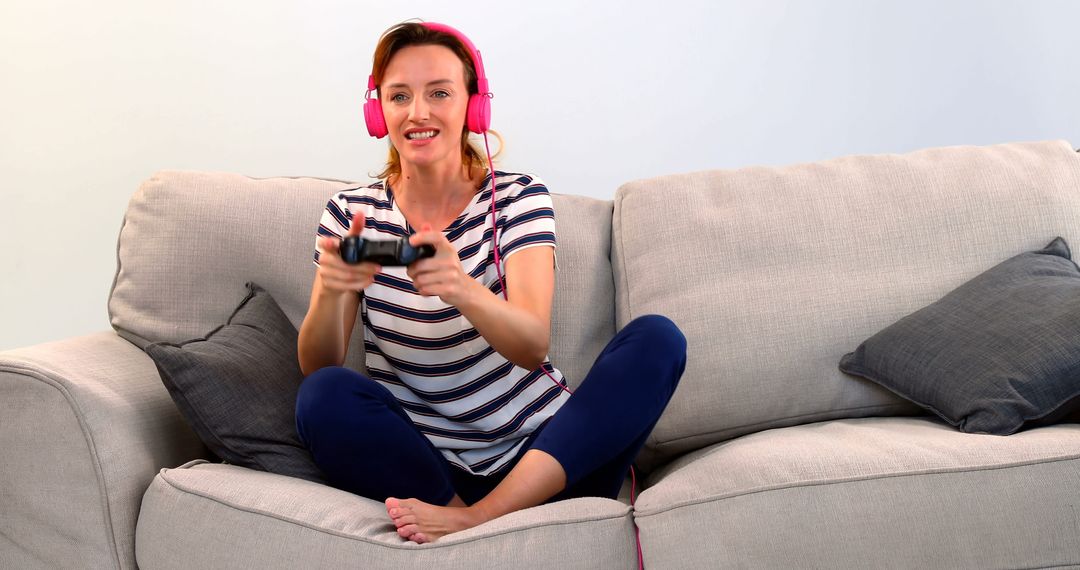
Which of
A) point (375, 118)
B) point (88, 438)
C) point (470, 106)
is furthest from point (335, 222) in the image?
point (88, 438)

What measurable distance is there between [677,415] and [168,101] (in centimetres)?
168

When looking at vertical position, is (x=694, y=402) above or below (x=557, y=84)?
below

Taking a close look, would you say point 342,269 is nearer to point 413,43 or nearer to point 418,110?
point 418,110

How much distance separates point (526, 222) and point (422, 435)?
0.40m

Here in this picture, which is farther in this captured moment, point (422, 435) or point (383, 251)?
point (422, 435)

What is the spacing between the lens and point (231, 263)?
1831 millimetres

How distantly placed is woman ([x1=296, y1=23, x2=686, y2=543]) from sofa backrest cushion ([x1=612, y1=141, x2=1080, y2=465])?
1.02 ft

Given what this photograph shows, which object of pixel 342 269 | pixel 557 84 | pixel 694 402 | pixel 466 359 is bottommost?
pixel 694 402

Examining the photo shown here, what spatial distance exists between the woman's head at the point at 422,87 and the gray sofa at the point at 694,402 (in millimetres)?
390

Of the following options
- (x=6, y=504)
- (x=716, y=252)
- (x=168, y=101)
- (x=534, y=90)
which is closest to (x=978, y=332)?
(x=716, y=252)

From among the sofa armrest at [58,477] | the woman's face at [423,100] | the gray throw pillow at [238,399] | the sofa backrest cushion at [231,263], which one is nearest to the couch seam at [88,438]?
the sofa armrest at [58,477]

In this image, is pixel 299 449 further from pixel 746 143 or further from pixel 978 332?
pixel 746 143

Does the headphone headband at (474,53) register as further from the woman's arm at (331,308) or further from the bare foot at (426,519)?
the bare foot at (426,519)

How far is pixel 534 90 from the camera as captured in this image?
259 centimetres
